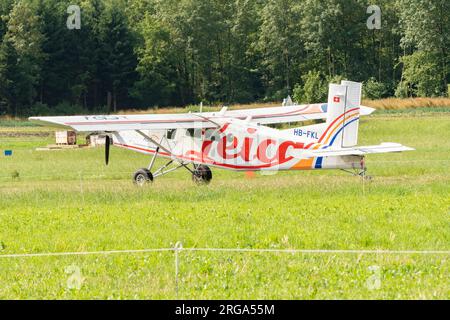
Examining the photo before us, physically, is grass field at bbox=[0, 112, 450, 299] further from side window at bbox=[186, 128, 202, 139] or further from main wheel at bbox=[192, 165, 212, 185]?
side window at bbox=[186, 128, 202, 139]

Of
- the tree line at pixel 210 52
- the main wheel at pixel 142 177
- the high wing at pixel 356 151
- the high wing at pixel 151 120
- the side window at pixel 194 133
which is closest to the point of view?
the high wing at pixel 356 151

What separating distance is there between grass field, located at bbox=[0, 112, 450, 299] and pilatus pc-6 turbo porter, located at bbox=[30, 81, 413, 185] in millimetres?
891

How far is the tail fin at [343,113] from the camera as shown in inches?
1017

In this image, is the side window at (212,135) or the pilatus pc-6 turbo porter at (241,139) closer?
the pilatus pc-6 turbo porter at (241,139)

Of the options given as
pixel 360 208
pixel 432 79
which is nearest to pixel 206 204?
pixel 360 208

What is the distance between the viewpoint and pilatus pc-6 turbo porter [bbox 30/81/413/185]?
25859 mm

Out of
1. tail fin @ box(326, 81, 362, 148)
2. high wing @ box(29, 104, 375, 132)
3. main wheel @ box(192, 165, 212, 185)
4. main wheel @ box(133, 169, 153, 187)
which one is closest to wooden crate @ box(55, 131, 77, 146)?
high wing @ box(29, 104, 375, 132)

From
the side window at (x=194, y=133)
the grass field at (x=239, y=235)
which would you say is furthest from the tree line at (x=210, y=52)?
the grass field at (x=239, y=235)

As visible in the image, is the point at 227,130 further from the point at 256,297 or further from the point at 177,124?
the point at 256,297

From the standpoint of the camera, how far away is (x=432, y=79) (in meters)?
84.4

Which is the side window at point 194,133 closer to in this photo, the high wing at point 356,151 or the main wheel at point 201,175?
the main wheel at point 201,175

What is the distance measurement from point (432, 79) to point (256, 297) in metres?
76.6

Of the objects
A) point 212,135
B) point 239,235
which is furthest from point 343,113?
point 239,235

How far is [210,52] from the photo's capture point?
102 m
